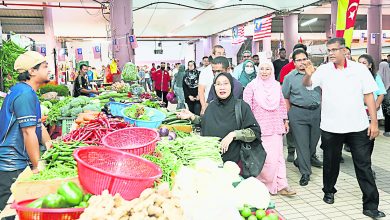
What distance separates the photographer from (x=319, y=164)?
6.43m

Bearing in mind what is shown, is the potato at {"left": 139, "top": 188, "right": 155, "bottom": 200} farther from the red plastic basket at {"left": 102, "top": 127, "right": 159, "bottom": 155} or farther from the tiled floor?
A: the tiled floor

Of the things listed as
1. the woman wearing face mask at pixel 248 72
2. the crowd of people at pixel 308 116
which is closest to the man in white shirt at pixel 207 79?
the woman wearing face mask at pixel 248 72

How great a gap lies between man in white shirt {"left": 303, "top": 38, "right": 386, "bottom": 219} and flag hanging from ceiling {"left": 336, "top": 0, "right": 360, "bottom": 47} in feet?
10.4

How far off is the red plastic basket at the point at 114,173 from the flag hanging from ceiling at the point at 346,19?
6.00 meters

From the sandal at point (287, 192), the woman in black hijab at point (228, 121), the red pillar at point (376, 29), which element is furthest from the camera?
the red pillar at point (376, 29)

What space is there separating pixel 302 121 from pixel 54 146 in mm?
3632

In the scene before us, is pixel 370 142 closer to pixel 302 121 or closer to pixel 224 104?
pixel 302 121

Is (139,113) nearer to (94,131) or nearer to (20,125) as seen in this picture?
(94,131)

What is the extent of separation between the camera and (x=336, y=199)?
4.91 metres

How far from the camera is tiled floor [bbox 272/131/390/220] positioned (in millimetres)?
4426

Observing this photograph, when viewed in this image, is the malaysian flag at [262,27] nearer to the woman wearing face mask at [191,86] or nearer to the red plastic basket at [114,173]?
the woman wearing face mask at [191,86]

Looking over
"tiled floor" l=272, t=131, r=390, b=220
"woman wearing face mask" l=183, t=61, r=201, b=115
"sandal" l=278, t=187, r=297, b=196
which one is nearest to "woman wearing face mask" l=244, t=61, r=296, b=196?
"sandal" l=278, t=187, r=297, b=196

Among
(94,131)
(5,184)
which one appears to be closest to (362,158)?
(94,131)

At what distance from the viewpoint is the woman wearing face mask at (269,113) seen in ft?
16.0
